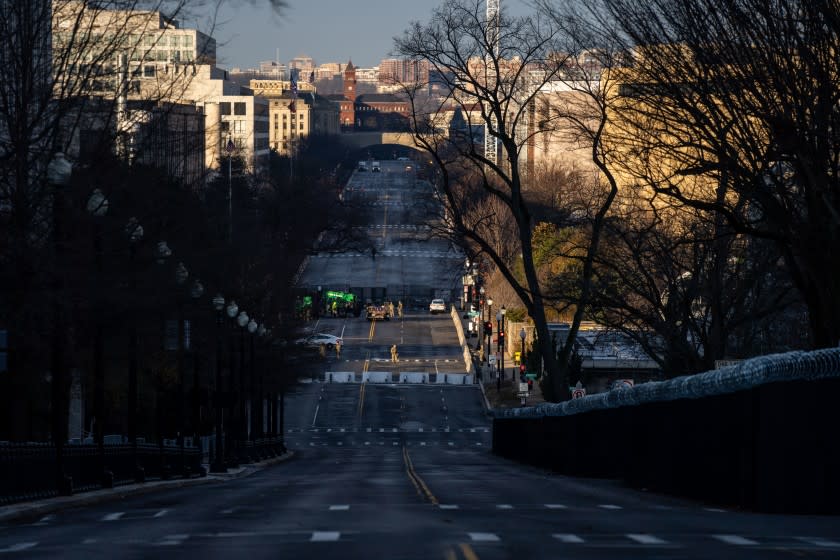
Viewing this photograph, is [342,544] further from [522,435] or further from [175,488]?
[522,435]

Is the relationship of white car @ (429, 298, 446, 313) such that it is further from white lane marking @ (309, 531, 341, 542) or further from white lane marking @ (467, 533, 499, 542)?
white lane marking @ (467, 533, 499, 542)

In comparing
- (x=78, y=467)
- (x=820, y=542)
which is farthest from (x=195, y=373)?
(x=820, y=542)

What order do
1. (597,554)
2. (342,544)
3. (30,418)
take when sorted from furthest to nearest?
1. (30,418)
2. (342,544)
3. (597,554)

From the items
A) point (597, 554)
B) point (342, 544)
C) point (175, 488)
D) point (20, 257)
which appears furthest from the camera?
point (175, 488)

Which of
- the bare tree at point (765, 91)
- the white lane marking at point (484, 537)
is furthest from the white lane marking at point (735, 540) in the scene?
the bare tree at point (765, 91)

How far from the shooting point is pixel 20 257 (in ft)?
92.5

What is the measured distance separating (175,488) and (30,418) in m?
18.3

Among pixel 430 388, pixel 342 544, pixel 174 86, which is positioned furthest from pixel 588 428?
pixel 430 388

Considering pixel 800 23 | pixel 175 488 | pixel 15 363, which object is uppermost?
pixel 800 23

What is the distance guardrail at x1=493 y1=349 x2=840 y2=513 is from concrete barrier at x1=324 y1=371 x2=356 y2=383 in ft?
281

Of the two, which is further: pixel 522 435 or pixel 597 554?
pixel 522 435

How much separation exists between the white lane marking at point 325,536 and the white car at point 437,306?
13518 centimetres

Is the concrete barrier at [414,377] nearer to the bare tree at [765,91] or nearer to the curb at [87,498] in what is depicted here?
the curb at [87,498]

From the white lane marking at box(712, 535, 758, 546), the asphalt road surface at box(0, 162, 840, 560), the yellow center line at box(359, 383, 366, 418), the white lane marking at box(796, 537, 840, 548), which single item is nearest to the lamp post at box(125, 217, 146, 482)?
the asphalt road surface at box(0, 162, 840, 560)
